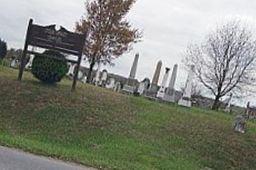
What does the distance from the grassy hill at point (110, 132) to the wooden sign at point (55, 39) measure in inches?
59.1

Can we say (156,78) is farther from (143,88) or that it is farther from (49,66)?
(49,66)

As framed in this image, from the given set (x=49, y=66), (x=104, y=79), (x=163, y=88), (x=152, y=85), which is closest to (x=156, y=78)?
(x=152, y=85)

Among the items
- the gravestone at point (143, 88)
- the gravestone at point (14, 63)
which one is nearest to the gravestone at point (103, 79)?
the gravestone at point (143, 88)

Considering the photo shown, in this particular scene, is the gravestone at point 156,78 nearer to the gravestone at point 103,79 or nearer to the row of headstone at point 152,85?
the row of headstone at point 152,85

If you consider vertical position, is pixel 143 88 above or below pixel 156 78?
below

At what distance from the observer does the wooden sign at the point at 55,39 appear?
21516 mm

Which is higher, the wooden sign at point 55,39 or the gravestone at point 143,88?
the wooden sign at point 55,39

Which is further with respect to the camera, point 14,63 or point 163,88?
point 14,63

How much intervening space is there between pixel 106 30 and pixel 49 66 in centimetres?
1867

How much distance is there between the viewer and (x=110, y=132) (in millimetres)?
17469

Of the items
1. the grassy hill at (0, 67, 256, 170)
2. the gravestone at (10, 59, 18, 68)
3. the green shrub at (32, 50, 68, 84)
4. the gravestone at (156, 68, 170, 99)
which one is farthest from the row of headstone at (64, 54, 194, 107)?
the green shrub at (32, 50, 68, 84)

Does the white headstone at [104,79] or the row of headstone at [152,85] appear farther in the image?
the white headstone at [104,79]

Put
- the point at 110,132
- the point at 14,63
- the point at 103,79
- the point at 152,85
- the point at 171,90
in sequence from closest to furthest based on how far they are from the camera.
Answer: the point at 110,132
the point at 171,90
the point at 152,85
the point at 14,63
the point at 103,79

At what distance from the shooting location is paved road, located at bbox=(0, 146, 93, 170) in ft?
35.2
